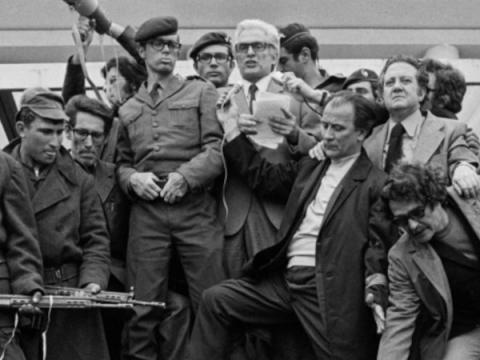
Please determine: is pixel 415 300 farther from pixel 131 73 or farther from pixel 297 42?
pixel 131 73

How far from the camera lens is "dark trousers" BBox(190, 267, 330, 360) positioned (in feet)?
22.1

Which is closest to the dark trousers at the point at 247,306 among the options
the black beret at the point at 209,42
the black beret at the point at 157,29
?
the black beret at the point at 157,29

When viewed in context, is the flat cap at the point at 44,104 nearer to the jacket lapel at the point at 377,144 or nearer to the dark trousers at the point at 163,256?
the dark trousers at the point at 163,256

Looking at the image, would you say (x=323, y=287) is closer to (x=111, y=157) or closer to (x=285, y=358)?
(x=285, y=358)

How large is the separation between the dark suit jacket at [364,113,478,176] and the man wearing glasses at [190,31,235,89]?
1338 millimetres

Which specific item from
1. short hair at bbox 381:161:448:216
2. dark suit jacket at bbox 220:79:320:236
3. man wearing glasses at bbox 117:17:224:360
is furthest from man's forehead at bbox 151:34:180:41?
short hair at bbox 381:161:448:216

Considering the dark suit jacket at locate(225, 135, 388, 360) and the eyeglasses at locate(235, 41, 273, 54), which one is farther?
the eyeglasses at locate(235, 41, 273, 54)

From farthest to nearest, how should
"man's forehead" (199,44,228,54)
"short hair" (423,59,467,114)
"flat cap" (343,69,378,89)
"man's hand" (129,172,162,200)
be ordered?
1. "man's forehead" (199,44,228,54)
2. "flat cap" (343,69,378,89)
3. "short hair" (423,59,467,114)
4. "man's hand" (129,172,162,200)

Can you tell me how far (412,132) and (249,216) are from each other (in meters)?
0.92

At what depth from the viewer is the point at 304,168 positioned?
7.04 meters

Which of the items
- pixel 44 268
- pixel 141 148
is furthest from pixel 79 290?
pixel 141 148

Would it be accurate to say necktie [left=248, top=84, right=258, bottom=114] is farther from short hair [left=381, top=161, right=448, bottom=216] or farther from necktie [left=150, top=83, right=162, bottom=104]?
short hair [left=381, top=161, right=448, bottom=216]

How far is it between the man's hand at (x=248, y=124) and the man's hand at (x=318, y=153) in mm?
309

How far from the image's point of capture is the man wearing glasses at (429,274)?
21.0 feet
